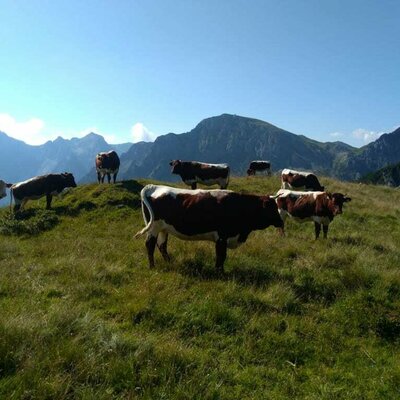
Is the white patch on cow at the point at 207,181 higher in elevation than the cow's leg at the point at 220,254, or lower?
higher

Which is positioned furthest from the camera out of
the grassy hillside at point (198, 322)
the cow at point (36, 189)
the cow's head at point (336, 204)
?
the cow at point (36, 189)

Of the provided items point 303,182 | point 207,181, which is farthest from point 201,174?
point 303,182

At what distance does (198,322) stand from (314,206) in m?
11.4

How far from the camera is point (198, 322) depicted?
7598 millimetres

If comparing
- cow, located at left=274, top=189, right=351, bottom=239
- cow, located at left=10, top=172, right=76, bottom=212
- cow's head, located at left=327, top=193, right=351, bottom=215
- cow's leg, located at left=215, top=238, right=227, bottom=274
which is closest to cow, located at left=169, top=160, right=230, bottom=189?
cow, located at left=10, top=172, right=76, bottom=212

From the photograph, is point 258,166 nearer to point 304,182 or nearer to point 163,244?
point 304,182

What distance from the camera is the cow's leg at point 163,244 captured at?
11727 mm

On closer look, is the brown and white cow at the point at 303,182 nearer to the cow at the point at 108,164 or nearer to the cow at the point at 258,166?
the cow at the point at 108,164

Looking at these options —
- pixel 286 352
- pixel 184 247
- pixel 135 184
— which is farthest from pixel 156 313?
pixel 135 184

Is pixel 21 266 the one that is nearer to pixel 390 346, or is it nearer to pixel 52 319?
pixel 52 319

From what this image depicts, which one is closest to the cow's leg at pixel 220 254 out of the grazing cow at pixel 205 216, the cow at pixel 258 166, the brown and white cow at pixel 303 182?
the grazing cow at pixel 205 216

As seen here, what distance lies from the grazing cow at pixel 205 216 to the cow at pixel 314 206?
4735mm

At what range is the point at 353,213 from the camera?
75.5 feet

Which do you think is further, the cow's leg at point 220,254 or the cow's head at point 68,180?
the cow's head at point 68,180
